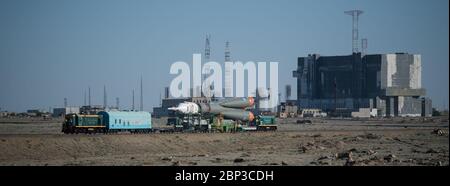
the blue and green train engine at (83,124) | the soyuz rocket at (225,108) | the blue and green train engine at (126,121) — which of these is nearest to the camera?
the blue and green train engine at (83,124)

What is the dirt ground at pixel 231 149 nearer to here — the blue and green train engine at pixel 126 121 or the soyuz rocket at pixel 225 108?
the soyuz rocket at pixel 225 108

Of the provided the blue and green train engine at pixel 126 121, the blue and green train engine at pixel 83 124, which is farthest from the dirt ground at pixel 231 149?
the blue and green train engine at pixel 83 124

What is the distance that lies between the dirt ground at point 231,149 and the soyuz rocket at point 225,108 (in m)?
10.9

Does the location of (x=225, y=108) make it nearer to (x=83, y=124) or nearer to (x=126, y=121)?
(x=126, y=121)

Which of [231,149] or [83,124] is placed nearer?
[231,149]

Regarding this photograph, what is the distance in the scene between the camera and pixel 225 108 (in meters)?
102

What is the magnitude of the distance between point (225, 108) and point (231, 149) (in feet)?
91.1

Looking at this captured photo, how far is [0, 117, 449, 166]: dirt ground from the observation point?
5562 centimetres

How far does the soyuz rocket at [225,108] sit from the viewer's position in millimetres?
97562

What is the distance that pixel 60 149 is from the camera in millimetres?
68812

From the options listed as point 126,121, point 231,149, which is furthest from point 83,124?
point 231,149
